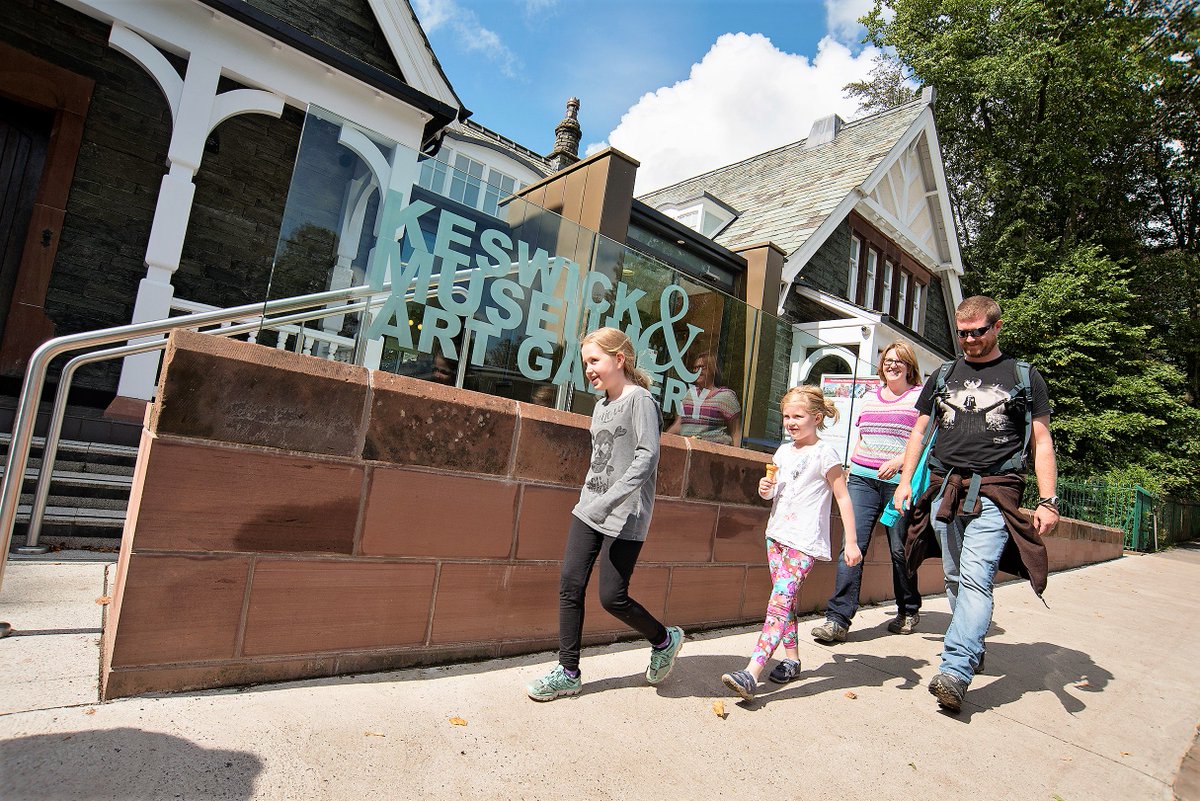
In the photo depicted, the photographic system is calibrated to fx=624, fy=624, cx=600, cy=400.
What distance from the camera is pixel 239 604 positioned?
2172 mm

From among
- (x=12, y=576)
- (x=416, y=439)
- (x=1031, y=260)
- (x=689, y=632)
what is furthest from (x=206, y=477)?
(x=1031, y=260)

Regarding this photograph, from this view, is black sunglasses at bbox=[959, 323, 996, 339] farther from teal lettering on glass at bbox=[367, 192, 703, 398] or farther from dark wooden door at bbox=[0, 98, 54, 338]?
dark wooden door at bbox=[0, 98, 54, 338]

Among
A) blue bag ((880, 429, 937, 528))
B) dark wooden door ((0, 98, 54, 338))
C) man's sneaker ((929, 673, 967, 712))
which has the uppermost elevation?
dark wooden door ((0, 98, 54, 338))

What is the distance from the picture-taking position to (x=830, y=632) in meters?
3.71

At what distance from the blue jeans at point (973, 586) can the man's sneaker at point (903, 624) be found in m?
1.19

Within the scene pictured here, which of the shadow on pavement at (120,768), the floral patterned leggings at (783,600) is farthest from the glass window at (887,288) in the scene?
the shadow on pavement at (120,768)

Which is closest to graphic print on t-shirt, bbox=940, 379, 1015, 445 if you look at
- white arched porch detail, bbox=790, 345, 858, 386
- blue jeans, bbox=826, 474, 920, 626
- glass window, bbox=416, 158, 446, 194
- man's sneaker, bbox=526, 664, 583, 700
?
blue jeans, bbox=826, 474, 920, 626

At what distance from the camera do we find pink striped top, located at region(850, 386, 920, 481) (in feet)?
12.5

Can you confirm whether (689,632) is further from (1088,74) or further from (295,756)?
(1088,74)

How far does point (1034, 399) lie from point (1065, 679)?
5.95 feet

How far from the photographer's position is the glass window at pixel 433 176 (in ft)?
9.26

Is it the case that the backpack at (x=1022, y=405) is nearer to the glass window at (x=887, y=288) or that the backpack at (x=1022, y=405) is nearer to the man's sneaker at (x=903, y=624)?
the man's sneaker at (x=903, y=624)

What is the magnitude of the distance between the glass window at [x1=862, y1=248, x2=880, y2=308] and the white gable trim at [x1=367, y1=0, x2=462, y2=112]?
34.3ft

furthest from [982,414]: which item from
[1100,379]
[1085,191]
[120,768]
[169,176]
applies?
[1085,191]
